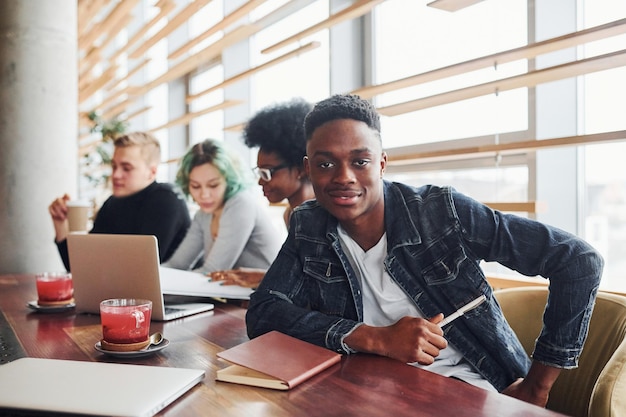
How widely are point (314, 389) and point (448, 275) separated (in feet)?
1.70

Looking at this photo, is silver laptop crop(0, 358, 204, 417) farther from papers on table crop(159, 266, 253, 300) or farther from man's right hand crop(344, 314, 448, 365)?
papers on table crop(159, 266, 253, 300)

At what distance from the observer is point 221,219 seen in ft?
7.51

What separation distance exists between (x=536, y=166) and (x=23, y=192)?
2.57 metres

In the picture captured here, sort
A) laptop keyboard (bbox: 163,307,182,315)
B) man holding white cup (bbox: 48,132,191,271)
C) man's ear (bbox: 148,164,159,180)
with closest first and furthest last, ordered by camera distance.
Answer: laptop keyboard (bbox: 163,307,182,315) → man holding white cup (bbox: 48,132,191,271) → man's ear (bbox: 148,164,159,180)

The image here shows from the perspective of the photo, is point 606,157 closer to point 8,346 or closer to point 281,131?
point 281,131

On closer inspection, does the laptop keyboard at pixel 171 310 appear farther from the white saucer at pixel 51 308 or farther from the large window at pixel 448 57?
the large window at pixel 448 57

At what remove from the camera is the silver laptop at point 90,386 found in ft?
2.68

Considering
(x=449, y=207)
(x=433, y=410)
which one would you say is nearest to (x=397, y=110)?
(x=449, y=207)

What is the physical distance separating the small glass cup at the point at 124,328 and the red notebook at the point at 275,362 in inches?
8.6

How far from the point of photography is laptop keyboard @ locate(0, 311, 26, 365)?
1.12m

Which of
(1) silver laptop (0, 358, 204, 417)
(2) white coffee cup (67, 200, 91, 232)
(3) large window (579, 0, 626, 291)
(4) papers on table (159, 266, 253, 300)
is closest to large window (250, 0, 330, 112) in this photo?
(2) white coffee cup (67, 200, 91, 232)

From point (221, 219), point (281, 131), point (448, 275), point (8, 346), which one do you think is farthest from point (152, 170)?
point (448, 275)

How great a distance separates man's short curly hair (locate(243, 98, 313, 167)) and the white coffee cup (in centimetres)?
77

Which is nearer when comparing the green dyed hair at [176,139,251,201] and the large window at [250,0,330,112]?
the green dyed hair at [176,139,251,201]
